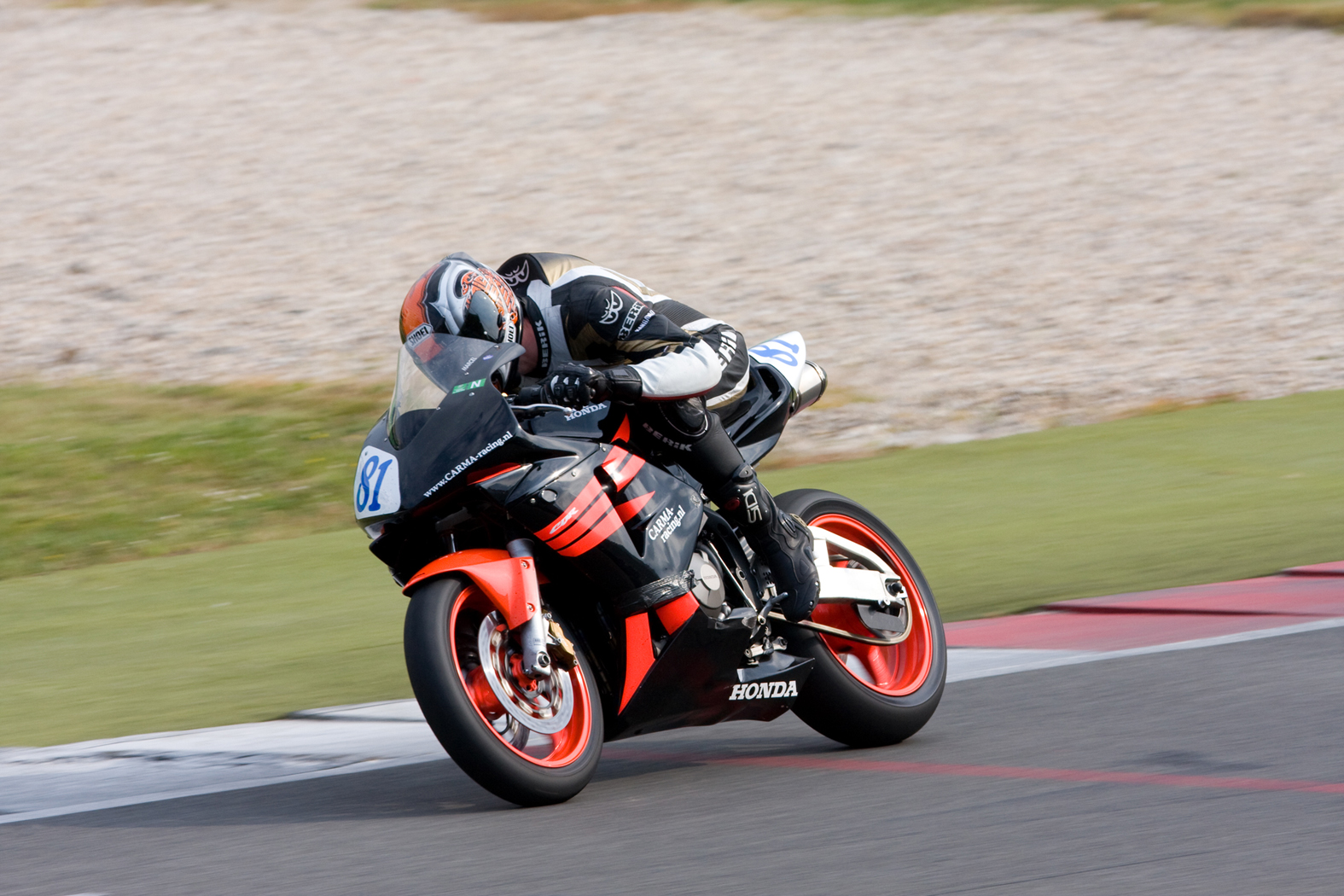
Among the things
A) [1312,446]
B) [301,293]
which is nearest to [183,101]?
[301,293]

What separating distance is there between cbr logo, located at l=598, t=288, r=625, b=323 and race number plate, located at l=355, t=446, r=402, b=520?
751 mm

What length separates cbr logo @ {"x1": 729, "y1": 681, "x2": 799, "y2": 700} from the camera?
574 centimetres

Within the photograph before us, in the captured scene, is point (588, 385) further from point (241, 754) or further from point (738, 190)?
point (738, 190)

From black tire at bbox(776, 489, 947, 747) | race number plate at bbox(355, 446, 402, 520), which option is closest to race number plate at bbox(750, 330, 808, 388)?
black tire at bbox(776, 489, 947, 747)

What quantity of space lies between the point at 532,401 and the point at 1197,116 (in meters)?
23.3

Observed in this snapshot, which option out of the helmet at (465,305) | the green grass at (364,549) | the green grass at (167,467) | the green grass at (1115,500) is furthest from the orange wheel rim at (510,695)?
the green grass at (167,467)

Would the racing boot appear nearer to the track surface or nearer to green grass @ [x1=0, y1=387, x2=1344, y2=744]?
the track surface

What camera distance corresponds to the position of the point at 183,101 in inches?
1145

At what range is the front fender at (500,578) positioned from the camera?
17.1 feet

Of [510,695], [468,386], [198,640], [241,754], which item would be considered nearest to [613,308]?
[468,386]

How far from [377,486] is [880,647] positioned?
6.47ft

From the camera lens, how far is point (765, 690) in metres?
5.79

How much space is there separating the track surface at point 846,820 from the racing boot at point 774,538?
1.73 ft

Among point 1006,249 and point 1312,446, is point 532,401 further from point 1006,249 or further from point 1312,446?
point 1006,249
